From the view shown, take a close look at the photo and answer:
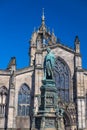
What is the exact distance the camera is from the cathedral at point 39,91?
113 ft

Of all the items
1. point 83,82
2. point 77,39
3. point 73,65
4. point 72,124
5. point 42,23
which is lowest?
point 72,124

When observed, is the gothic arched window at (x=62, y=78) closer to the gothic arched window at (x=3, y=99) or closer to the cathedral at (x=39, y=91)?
the cathedral at (x=39, y=91)

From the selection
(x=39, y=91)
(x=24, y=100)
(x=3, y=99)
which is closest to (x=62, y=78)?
(x=39, y=91)

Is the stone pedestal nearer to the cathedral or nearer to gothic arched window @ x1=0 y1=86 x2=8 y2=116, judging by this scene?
the cathedral

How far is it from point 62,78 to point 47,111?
20820mm

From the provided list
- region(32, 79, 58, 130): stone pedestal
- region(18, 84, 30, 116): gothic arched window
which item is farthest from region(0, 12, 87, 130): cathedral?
region(32, 79, 58, 130): stone pedestal

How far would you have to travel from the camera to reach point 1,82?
119 ft

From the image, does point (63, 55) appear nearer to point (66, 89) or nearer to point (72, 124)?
point (66, 89)

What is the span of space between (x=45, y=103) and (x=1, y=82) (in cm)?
1991

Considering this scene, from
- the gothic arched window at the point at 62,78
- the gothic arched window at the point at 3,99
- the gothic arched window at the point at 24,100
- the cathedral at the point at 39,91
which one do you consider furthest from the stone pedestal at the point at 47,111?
the gothic arched window at the point at 62,78

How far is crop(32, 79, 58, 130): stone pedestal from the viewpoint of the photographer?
16.5 meters

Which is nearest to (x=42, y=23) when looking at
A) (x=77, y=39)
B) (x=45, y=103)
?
(x=77, y=39)

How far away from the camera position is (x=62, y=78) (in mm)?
37344

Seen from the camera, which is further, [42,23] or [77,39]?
[42,23]
